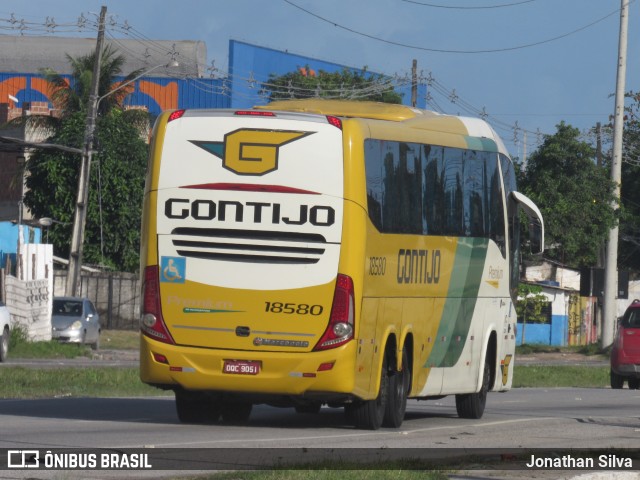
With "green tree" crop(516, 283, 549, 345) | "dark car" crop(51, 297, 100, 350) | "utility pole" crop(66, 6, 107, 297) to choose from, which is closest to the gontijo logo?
"dark car" crop(51, 297, 100, 350)

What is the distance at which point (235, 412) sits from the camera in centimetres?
1730

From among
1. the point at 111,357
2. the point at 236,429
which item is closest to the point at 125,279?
the point at 111,357

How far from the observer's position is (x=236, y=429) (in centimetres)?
1568

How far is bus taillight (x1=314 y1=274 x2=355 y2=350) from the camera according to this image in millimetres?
15133

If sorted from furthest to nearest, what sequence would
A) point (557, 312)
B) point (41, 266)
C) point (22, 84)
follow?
point (22, 84), point (557, 312), point (41, 266)

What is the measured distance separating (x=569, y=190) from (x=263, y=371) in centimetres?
4993

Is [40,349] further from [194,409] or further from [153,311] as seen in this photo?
[153,311]

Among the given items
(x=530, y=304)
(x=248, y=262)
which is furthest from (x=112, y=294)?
(x=248, y=262)

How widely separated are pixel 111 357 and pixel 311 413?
23071 mm

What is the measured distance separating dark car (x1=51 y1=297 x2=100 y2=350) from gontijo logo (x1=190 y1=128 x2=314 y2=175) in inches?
1108

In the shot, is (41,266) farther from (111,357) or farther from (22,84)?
(22,84)

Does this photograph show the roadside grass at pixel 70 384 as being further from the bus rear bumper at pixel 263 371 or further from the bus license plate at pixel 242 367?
the bus license plate at pixel 242 367

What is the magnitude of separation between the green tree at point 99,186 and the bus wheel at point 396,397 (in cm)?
4357

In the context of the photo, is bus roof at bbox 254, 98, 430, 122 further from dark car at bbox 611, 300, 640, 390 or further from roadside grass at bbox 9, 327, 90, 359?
roadside grass at bbox 9, 327, 90, 359
